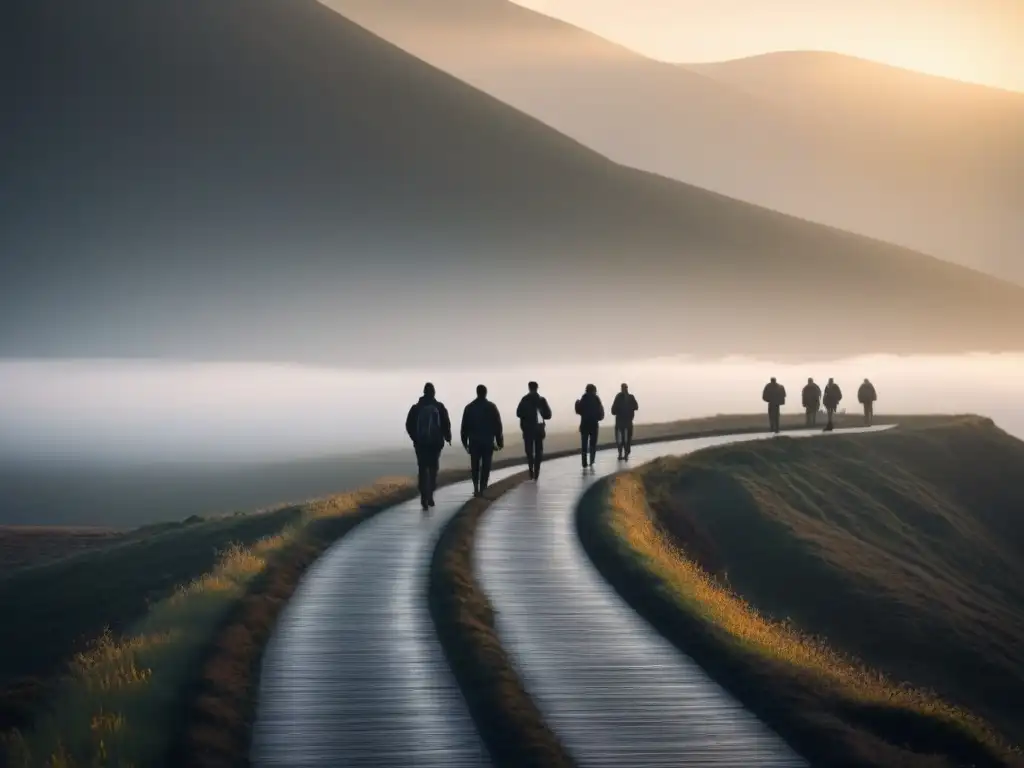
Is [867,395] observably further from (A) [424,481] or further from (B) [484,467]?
(A) [424,481]

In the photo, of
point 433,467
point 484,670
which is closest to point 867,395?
point 433,467

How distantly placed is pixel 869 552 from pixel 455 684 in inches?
1411

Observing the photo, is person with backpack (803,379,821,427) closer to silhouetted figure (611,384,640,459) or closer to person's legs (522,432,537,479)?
silhouetted figure (611,384,640,459)

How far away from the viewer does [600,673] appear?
56.8 ft

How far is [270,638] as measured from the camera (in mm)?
19422

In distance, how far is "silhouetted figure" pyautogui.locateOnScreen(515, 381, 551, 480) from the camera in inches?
1496

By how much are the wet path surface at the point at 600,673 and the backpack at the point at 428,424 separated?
10.1ft

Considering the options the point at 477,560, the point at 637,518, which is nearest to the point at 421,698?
the point at 477,560

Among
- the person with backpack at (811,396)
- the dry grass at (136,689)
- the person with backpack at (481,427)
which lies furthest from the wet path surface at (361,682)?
the person with backpack at (811,396)

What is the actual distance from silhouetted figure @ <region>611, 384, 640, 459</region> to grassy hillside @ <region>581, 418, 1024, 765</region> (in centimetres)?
170

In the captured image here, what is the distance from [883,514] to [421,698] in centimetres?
4563

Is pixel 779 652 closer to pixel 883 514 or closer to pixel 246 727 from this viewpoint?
pixel 246 727

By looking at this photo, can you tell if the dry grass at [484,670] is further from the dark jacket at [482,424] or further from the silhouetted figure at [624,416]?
the silhouetted figure at [624,416]

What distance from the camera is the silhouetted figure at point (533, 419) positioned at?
3800cm
